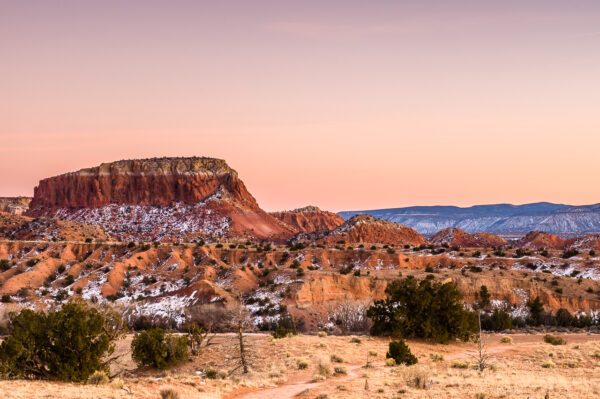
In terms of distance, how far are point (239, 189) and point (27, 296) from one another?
103220mm

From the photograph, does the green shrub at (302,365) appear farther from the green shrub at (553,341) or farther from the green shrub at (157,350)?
the green shrub at (553,341)

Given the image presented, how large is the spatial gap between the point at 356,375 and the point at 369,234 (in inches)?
4240

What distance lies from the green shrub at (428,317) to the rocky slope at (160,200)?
3726 inches

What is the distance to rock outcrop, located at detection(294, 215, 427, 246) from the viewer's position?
128 meters

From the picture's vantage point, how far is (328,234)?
132 m

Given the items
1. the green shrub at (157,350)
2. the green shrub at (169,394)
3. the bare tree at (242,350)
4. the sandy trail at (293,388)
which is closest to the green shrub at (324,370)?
the sandy trail at (293,388)

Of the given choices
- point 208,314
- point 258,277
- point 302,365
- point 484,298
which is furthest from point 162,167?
point 302,365

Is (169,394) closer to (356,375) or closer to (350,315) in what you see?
(356,375)

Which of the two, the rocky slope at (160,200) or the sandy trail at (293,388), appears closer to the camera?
the sandy trail at (293,388)

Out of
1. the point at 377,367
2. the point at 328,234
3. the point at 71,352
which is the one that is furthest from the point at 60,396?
the point at 328,234

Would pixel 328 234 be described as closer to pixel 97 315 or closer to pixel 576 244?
pixel 576 244

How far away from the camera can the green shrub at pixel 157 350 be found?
30.7 m

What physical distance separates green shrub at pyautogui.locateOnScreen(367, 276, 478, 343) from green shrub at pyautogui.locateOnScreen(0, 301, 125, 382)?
21.2 meters

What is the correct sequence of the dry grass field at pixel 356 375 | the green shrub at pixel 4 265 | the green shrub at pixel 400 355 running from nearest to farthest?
the dry grass field at pixel 356 375
the green shrub at pixel 400 355
the green shrub at pixel 4 265
